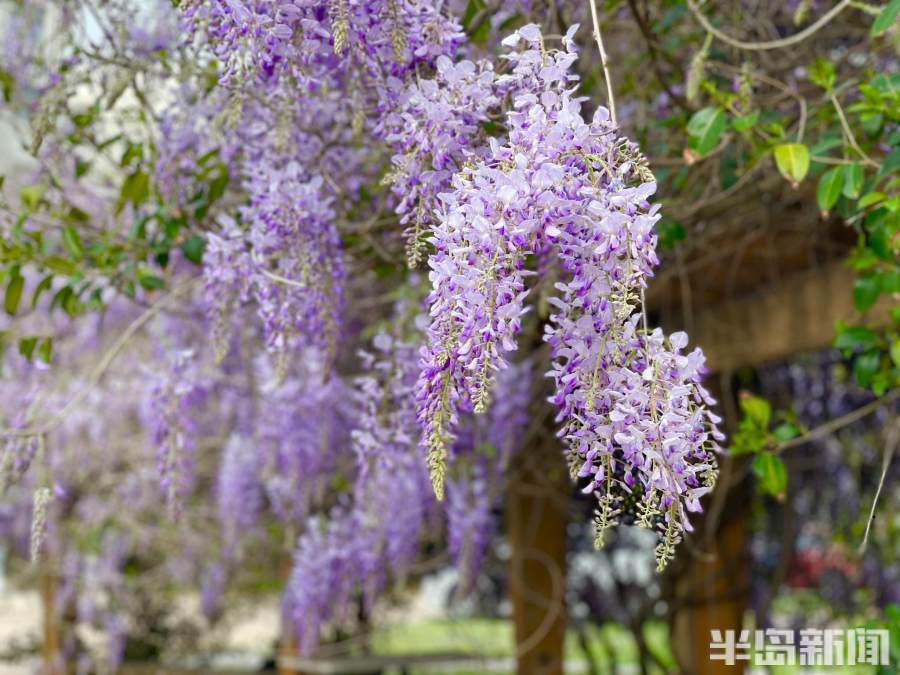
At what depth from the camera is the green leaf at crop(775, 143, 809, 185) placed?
1478 mm

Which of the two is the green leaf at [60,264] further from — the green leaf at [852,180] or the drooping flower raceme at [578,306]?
the green leaf at [852,180]

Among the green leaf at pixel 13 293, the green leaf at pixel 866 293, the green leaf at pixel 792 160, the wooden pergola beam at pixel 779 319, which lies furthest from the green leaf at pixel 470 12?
the wooden pergola beam at pixel 779 319

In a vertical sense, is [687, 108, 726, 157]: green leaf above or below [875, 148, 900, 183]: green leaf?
above

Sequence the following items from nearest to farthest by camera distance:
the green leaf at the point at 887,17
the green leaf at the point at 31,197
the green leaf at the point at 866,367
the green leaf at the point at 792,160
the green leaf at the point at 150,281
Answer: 1. the green leaf at the point at 887,17
2. the green leaf at the point at 792,160
3. the green leaf at the point at 866,367
4. the green leaf at the point at 150,281
5. the green leaf at the point at 31,197

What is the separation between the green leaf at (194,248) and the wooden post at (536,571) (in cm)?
168

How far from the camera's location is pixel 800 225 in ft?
7.80

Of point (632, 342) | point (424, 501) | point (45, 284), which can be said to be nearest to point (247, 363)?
point (424, 501)

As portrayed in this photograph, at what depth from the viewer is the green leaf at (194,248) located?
→ 1801 mm

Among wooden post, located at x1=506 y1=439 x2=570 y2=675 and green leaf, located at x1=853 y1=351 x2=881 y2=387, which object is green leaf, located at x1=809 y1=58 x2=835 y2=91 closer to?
green leaf, located at x1=853 y1=351 x2=881 y2=387

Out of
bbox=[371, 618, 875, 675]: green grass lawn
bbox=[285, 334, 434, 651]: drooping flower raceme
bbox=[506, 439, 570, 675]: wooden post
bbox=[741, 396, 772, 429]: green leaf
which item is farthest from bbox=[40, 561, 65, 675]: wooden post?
bbox=[741, 396, 772, 429]: green leaf

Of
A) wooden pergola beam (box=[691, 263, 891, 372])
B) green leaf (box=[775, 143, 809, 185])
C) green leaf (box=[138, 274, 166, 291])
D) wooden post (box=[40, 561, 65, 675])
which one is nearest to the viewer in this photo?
green leaf (box=[775, 143, 809, 185])

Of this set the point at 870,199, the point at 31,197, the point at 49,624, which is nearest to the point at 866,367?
the point at 870,199

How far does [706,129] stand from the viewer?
1.53 metres

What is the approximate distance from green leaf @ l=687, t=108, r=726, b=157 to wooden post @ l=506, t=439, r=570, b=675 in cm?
185
